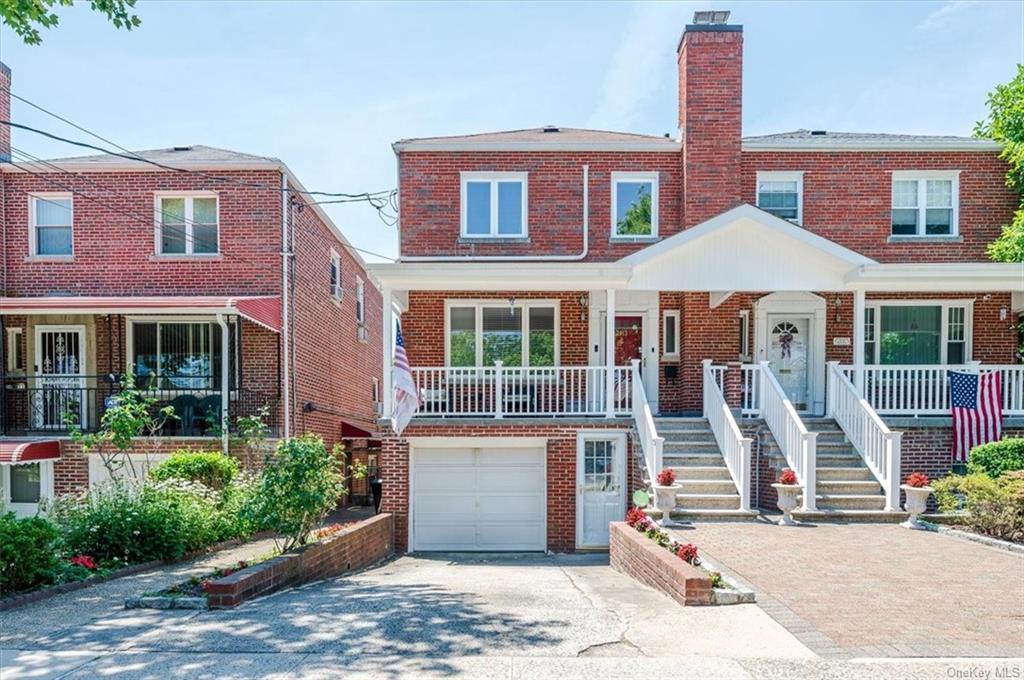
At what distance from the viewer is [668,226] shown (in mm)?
16312

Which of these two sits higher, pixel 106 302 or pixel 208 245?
pixel 208 245

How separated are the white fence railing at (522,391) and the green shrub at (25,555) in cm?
711

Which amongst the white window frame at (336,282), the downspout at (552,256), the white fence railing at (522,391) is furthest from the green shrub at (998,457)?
the white window frame at (336,282)

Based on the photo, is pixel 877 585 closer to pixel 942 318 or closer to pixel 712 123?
pixel 942 318

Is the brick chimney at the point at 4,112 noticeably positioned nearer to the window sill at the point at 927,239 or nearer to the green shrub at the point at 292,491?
the green shrub at the point at 292,491

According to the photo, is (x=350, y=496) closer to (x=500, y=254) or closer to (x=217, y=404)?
(x=217, y=404)

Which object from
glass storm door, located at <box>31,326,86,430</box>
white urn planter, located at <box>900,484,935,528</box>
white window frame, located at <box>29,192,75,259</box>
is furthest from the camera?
white window frame, located at <box>29,192,75,259</box>

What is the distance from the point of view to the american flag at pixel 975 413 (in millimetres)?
13297

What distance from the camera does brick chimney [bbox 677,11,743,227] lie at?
1584 centimetres

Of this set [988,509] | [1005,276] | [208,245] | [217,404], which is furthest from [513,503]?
[1005,276]

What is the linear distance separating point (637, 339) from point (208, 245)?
32.0 ft

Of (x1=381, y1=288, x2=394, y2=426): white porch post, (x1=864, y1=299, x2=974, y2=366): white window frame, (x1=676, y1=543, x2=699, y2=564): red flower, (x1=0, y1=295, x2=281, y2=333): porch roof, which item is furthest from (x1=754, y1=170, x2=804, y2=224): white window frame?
(x1=0, y1=295, x2=281, y2=333): porch roof

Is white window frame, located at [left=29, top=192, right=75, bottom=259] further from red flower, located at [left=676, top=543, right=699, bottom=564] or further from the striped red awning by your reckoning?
red flower, located at [left=676, top=543, right=699, bottom=564]

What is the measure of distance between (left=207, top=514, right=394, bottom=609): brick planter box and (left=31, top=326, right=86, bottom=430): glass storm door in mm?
7587
